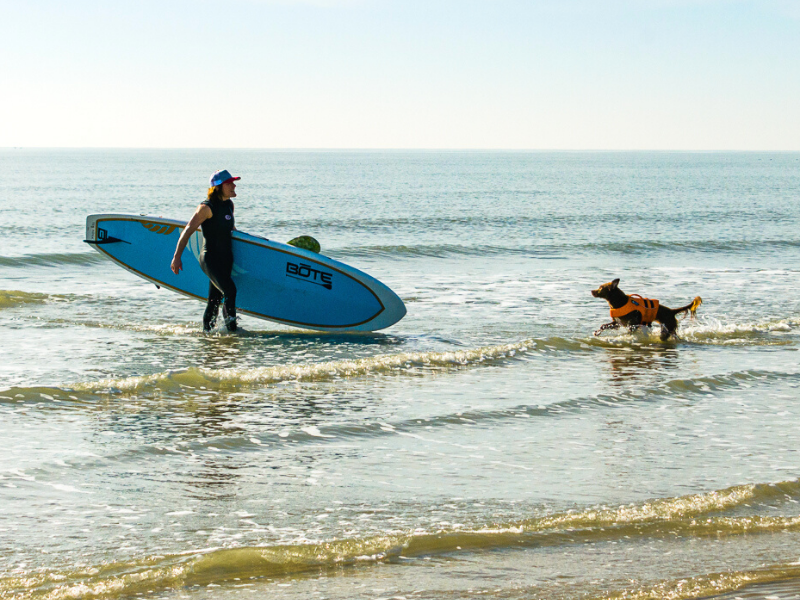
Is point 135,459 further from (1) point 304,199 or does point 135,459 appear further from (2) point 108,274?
(1) point 304,199

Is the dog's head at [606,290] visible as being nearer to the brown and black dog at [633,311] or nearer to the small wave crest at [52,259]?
the brown and black dog at [633,311]

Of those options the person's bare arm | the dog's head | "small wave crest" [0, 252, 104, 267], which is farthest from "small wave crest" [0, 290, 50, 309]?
the dog's head

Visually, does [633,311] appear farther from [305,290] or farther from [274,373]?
[274,373]

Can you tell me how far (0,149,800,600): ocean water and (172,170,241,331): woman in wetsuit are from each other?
74 cm

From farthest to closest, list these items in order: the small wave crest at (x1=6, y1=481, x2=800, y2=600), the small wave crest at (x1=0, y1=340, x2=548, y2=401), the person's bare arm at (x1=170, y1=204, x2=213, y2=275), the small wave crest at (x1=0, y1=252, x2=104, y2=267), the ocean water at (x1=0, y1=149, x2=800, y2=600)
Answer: the small wave crest at (x1=0, y1=252, x2=104, y2=267), the person's bare arm at (x1=170, y1=204, x2=213, y2=275), the small wave crest at (x1=0, y1=340, x2=548, y2=401), the ocean water at (x1=0, y1=149, x2=800, y2=600), the small wave crest at (x1=6, y1=481, x2=800, y2=600)

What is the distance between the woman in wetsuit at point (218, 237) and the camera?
10383mm

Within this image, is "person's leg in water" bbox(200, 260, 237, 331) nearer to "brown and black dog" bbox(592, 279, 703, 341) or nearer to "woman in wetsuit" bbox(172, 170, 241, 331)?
"woman in wetsuit" bbox(172, 170, 241, 331)

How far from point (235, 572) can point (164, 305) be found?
397 inches

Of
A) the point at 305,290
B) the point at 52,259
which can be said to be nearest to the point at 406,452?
the point at 305,290

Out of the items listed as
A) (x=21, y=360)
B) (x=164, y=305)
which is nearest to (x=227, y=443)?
(x=21, y=360)

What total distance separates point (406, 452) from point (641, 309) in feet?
18.0

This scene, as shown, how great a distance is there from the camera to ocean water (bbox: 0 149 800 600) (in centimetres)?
429

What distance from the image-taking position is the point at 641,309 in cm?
1085

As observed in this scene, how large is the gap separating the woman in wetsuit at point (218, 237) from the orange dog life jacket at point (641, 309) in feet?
16.0
